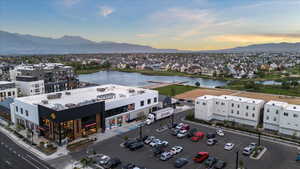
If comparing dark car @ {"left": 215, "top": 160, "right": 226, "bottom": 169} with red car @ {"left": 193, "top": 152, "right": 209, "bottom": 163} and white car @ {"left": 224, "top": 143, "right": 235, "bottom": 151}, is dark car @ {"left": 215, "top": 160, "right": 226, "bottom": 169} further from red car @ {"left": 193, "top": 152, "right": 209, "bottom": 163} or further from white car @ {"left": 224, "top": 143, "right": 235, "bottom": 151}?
white car @ {"left": 224, "top": 143, "right": 235, "bottom": 151}

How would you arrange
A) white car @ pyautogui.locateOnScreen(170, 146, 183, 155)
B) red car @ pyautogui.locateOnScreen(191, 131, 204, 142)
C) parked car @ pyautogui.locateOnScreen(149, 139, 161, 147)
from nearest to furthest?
1. white car @ pyautogui.locateOnScreen(170, 146, 183, 155)
2. parked car @ pyautogui.locateOnScreen(149, 139, 161, 147)
3. red car @ pyautogui.locateOnScreen(191, 131, 204, 142)

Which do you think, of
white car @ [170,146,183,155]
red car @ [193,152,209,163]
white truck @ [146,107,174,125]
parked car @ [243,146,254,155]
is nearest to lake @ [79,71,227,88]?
white truck @ [146,107,174,125]

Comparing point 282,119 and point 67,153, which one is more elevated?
point 282,119

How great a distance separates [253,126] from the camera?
3119 cm

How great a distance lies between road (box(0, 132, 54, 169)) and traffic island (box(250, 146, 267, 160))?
19921 mm

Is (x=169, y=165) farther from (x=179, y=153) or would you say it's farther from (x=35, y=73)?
(x=35, y=73)

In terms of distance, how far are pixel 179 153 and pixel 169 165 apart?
112 inches

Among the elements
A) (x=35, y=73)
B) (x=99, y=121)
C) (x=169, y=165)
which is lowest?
(x=169, y=165)

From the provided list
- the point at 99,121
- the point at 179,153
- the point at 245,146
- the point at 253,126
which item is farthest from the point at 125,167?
the point at 253,126

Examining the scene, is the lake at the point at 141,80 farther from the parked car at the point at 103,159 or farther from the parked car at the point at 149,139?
the parked car at the point at 103,159

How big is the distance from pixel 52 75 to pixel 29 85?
292 inches

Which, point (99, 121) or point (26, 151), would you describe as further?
point (99, 121)

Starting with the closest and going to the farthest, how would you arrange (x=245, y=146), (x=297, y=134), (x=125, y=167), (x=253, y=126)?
1. (x=125, y=167)
2. (x=245, y=146)
3. (x=297, y=134)
4. (x=253, y=126)

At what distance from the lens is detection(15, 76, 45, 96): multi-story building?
50.8 metres
